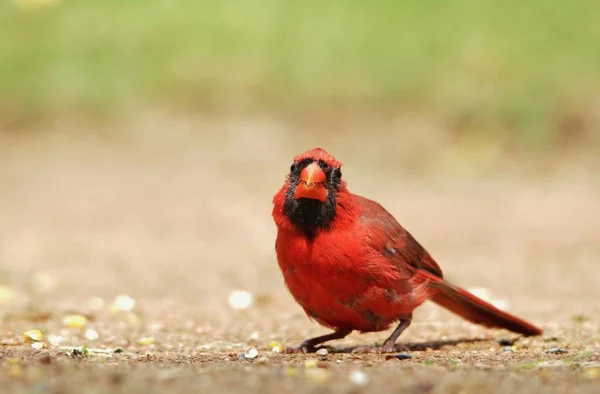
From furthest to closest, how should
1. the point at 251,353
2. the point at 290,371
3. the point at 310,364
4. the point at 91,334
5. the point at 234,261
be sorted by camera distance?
the point at 234,261 → the point at 91,334 → the point at 251,353 → the point at 310,364 → the point at 290,371

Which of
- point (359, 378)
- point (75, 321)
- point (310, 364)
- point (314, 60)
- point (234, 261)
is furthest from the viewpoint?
point (314, 60)

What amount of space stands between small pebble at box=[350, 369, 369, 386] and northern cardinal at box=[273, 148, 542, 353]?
876mm

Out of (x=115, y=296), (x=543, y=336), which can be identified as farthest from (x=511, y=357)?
(x=115, y=296)

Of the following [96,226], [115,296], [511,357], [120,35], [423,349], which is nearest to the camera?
[511,357]

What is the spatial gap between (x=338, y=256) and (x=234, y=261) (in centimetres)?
475

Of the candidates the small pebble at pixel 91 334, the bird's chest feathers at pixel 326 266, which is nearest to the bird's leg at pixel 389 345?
the bird's chest feathers at pixel 326 266

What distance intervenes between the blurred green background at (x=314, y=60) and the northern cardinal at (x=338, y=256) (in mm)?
Result: 7616

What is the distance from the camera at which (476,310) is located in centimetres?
561

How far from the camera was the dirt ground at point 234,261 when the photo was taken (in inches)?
154

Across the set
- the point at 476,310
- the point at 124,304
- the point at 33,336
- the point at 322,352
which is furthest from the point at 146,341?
the point at 476,310

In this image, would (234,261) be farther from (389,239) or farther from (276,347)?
(389,239)

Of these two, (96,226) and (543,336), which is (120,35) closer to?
(96,226)

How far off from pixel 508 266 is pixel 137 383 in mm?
5760

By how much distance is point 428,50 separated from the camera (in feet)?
44.1
